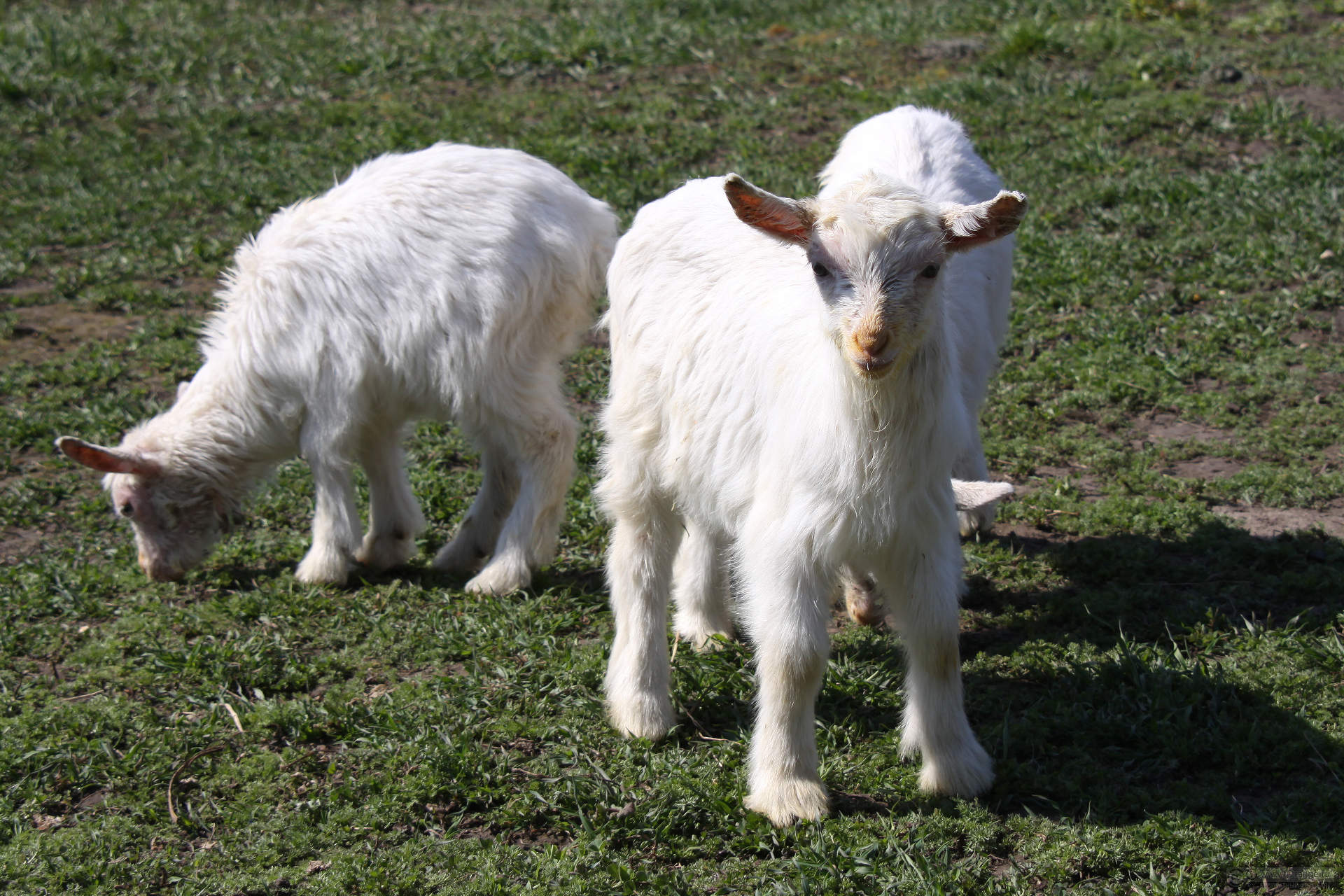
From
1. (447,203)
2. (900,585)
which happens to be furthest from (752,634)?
(447,203)

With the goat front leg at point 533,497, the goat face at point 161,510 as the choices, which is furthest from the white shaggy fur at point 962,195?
the goat face at point 161,510

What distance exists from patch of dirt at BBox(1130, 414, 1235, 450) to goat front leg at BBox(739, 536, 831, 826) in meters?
3.39

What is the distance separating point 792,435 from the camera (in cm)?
421

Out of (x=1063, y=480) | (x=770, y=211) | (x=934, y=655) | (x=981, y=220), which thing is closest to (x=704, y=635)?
(x=934, y=655)

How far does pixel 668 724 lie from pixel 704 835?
2.27 ft

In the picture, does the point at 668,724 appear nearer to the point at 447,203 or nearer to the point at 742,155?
the point at 447,203

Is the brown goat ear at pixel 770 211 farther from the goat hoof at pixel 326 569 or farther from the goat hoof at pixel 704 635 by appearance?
the goat hoof at pixel 326 569

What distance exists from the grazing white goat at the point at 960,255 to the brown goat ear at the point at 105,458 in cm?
375

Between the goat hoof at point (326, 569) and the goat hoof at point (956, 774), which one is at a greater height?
the goat hoof at point (956, 774)

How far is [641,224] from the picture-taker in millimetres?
5223

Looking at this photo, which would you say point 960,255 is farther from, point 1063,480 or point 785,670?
point 785,670

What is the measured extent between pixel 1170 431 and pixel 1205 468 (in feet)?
1.39

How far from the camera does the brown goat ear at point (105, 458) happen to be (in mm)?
6289

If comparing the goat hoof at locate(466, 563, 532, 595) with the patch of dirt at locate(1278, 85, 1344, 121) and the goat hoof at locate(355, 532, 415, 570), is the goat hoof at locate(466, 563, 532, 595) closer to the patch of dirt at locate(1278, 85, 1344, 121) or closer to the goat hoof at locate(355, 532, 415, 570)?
the goat hoof at locate(355, 532, 415, 570)
